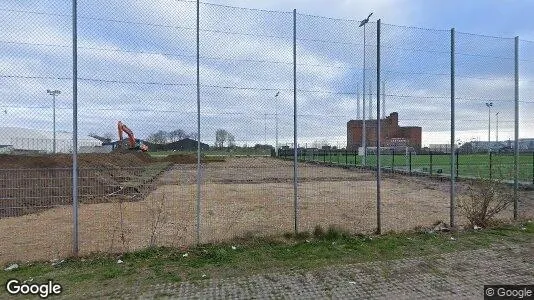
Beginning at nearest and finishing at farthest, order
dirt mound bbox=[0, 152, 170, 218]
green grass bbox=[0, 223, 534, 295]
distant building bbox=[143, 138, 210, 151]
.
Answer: green grass bbox=[0, 223, 534, 295]
distant building bbox=[143, 138, 210, 151]
dirt mound bbox=[0, 152, 170, 218]

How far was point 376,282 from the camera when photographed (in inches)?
175

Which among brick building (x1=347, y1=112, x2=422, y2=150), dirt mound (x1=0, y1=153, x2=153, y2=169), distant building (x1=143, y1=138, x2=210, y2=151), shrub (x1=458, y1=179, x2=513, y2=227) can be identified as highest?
brick building (x1=347, y1=112, x2=422, y2=150)

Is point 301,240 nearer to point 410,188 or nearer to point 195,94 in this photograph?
point 195,94

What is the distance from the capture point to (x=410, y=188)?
18109mm

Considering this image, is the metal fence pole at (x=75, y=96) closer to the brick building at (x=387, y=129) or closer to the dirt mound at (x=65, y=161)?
the dirt mound at (x=65, y=161)

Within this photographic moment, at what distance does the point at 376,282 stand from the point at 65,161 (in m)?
16.9

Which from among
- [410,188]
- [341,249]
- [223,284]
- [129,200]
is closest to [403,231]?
[341,249]

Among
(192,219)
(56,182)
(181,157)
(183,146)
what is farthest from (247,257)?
(181,157)

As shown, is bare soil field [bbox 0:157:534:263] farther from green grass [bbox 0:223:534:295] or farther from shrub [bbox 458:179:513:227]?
shrub [bbox 458:179:513:227]

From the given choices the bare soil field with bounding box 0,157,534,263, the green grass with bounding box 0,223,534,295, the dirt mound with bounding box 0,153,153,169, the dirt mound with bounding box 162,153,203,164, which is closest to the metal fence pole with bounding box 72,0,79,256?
the green grass with bounding box 0,223,534,295

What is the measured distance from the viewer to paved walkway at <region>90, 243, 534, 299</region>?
4.09 m

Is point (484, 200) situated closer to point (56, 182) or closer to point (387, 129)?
point (387, 129)

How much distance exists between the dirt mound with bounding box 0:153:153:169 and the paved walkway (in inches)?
321

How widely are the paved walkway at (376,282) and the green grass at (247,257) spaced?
0.25 m
